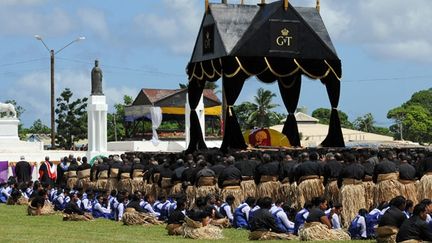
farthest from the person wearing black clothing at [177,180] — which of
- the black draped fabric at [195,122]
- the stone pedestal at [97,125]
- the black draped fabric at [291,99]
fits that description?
the stone pedestal at [97,125]

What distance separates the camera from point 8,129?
1905 inches

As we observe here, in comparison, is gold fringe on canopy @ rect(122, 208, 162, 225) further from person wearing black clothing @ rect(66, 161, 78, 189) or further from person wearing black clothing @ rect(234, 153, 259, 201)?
person wearing black clothing @ rect(66, 161, 78, 189)

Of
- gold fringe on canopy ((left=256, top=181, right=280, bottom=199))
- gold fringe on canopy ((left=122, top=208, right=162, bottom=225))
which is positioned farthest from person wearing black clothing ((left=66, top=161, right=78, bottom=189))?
gold fringe on canopy ((left=256, top=181, right=280, bottom=199))

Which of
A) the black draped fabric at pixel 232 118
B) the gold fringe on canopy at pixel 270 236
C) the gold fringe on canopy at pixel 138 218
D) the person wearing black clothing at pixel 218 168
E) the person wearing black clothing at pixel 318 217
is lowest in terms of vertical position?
the gold fringe on canopy at pixel 270 236

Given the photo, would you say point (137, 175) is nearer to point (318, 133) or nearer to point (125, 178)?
point (125, 178)

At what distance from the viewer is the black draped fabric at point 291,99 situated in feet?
102

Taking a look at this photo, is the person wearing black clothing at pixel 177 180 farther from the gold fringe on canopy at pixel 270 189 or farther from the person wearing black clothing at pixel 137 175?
the gold fringe on canopy at pixel 270 189

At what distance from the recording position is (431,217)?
16.7m

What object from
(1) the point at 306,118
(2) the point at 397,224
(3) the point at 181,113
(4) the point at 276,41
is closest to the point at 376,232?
(2) the point at 397,224

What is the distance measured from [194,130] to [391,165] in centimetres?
1070

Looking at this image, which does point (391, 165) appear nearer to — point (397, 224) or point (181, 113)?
point (397, 224)

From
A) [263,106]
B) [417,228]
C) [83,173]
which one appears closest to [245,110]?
[263,106]

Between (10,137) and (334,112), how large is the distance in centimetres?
2262

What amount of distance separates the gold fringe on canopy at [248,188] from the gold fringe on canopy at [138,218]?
1.98 m
